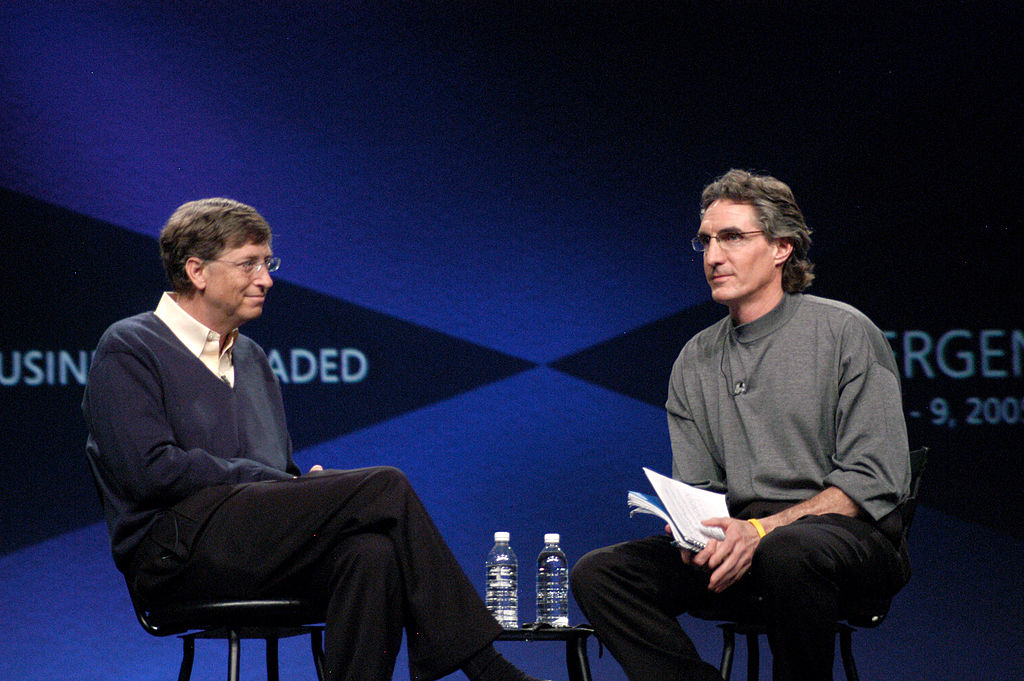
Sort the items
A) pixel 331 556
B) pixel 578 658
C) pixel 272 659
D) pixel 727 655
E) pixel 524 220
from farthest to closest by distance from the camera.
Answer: pixel 524 220, pixel 272 659, pixel 727 655, pixel 578 658, pixel 331 556

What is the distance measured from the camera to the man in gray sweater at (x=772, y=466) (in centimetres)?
204

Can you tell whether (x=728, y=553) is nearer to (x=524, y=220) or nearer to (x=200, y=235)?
(x=200, y=235)

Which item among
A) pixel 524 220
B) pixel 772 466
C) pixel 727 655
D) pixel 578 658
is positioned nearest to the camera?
pixel 772 466

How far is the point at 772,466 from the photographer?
2328 millimetres

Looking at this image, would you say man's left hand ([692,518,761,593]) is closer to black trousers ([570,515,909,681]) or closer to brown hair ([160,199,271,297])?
black trousers ([570,515,909,681])

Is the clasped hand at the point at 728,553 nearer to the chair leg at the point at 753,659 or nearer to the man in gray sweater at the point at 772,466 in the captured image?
the man in gray sweater at the point at 772,466

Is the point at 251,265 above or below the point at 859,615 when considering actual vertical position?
above

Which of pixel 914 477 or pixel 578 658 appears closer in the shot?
pixel 914 477

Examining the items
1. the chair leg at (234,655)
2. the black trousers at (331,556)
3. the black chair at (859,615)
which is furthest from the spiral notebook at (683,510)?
the chair leg at (234,655)

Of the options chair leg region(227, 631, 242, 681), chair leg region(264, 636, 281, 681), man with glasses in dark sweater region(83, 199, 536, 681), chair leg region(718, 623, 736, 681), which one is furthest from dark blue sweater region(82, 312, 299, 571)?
chair leg region(718, 623, 736, 681)

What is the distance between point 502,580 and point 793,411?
138 centimetres

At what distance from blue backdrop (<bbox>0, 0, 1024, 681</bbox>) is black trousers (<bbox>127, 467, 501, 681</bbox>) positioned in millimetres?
1364

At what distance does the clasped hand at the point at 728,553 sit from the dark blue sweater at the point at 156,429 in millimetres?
908

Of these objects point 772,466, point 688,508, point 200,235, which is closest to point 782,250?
point 772,466
